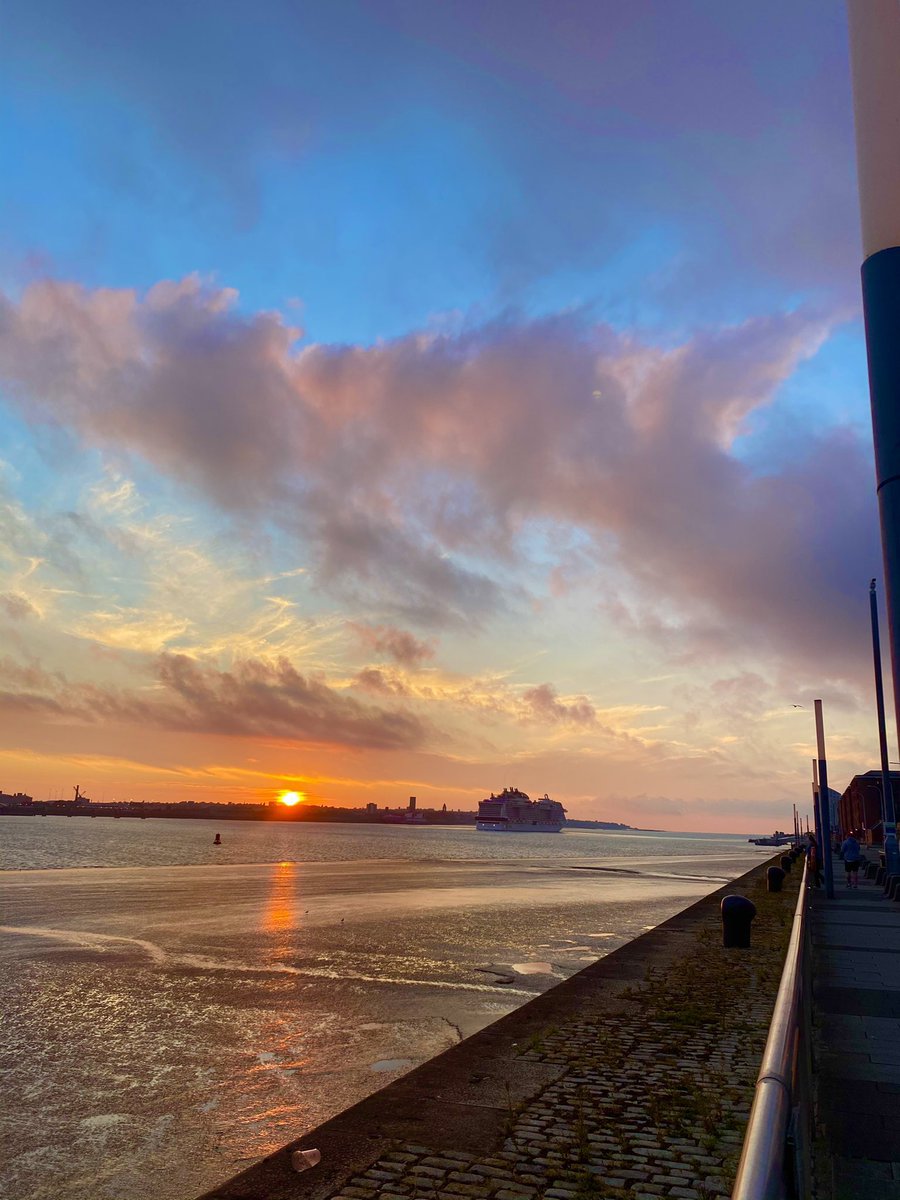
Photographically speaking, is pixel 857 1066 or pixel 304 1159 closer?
pixel 304 1159

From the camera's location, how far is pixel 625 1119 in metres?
6.17

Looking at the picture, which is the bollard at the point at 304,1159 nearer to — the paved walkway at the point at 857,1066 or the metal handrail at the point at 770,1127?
the paved walkway at the point at 857,1066

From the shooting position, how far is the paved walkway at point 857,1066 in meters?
5.43

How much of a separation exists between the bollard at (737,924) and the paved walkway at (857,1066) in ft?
3.89

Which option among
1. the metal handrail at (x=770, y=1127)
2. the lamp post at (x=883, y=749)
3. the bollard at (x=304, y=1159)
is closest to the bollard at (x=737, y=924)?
the bollard at (x=304, y=1159)

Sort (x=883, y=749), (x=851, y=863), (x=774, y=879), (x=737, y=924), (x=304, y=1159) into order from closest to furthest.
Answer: (x=304, y=1159)
(x=737, y=924)
(x=774, y=879)
(x=883, y=749)
(x=851, y=863)

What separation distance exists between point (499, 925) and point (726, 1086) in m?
15.7

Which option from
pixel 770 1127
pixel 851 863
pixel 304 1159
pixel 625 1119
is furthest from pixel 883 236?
pixel 851 863

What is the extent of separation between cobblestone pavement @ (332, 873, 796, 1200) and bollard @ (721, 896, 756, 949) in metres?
4.55

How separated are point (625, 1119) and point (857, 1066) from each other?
294 centimetres

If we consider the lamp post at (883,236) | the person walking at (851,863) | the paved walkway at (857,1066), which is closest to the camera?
the paved walkway at (857,1066)

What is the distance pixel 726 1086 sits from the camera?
6945 millimetres

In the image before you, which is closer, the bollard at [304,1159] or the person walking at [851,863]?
the bollard at [304,1159]

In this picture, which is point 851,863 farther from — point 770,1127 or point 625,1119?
point 770,1127
